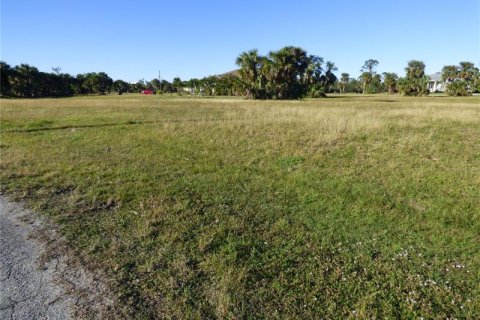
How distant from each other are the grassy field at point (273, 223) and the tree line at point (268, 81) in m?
47.1

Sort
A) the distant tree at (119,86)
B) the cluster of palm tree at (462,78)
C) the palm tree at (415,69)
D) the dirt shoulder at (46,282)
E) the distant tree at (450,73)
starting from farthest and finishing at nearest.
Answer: the distant tree at (119,86)
the distant tree at (450,73)
the palm tree at (415,69)
the cluster of palm tree at (462,78)
the dirt shoulder at (46,282)

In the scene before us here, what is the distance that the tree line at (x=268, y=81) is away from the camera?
55.9 meters

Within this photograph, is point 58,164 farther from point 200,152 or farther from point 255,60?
point 255,60

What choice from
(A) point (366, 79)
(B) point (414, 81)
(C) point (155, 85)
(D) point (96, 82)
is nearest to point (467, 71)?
(B) point (414, 81)

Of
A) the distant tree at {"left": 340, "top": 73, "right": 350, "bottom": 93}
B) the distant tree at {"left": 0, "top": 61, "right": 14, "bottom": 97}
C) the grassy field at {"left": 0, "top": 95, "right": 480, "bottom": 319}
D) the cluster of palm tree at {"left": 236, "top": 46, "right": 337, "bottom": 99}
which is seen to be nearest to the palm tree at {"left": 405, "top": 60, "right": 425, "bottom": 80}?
the cluster of palm tree at {"left": 236, "top": 46, "right": 337, "bottom": 99}

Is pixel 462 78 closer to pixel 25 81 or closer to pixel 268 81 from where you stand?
pixel 268 81

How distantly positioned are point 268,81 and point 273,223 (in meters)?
53.3

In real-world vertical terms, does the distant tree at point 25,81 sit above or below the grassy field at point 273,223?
above

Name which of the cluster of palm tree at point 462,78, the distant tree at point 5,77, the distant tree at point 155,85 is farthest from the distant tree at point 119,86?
the cluster of palm tree at point 462,78

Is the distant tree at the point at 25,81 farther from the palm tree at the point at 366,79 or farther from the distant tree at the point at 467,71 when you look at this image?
the distant tree at the point at 467,71

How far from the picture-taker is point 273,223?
520 cm

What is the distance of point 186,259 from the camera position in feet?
13.4

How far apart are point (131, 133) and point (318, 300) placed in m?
12.8

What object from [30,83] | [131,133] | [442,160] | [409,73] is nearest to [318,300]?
[442,160]
